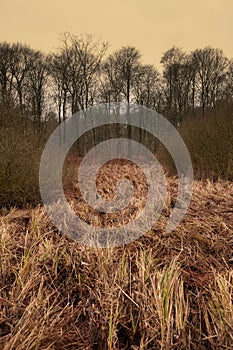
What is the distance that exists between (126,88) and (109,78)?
2.11 metres

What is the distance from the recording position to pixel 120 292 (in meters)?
2.47

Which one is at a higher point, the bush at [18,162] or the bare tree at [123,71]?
the bare tree at [123,71]

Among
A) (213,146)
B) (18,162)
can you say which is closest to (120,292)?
(18,162)

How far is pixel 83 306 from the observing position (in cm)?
244

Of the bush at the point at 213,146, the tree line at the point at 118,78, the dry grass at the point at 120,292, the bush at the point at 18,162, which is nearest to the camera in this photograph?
the dry grass at the point at 120,292

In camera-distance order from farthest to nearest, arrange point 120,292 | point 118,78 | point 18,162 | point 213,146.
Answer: point 118,78
point 213,146
point 18,162
point 120,292

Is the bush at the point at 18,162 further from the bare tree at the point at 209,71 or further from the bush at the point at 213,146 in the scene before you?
the bare tree at the point at 209,71

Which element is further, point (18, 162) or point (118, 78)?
point (118, 78)

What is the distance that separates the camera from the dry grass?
2131mm

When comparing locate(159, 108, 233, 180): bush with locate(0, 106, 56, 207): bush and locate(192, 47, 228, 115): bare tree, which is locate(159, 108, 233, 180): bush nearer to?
locate(0, 106, 56, 207): bush

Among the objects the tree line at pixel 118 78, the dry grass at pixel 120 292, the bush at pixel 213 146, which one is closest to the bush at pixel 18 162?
the dry grass at pixel 120 292

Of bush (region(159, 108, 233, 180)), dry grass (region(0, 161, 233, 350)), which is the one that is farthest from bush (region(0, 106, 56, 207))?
bush (region(159, 108, 233, 180))

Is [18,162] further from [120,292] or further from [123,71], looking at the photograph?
[123,71]

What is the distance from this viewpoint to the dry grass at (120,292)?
2.13m
